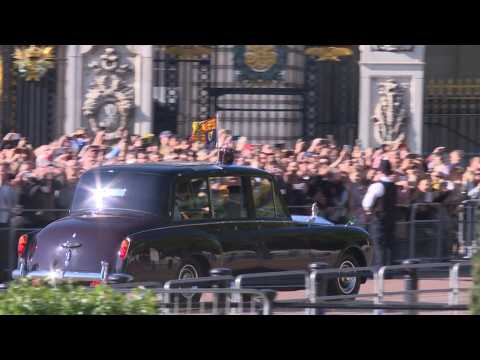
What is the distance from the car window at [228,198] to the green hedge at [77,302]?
5574 mm

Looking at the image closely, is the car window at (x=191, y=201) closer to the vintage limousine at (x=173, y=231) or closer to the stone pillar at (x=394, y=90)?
the vintage limousine at (x=173, y=231)

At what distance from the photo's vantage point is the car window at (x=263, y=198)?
13.5m

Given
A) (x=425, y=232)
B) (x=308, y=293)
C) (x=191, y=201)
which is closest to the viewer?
(x=308, y=293)

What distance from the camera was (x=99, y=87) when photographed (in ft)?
74.5

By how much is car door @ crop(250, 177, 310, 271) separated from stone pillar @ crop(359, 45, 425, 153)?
8984 millimetres

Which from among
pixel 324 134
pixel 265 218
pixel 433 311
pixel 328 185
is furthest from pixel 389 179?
pixel 324 134

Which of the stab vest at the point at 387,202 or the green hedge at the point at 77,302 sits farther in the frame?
the stab vest at the point at 387,202

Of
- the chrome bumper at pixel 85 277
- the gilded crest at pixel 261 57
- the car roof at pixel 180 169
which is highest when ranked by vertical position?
the gilded crest at pixel 261 57

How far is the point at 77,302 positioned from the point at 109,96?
15.7m

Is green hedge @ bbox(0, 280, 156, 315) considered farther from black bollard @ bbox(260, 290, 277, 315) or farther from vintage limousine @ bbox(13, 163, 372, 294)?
vintage limousine @ bbox(13, 163, 372, 294)

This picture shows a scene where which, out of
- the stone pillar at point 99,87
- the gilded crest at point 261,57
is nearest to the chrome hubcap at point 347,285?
the stone pillar at point 99,87

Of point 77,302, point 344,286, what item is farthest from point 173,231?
point 77,302

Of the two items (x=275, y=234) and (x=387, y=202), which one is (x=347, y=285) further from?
(x=387, y=202)
